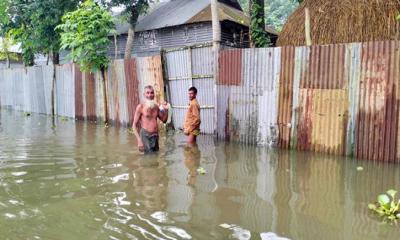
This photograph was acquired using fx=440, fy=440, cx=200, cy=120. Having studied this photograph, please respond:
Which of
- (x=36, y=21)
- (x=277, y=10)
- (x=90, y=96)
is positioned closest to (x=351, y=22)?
(x=90, y=96)

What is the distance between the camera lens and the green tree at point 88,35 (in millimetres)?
14164

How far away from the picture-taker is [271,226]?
4785 millimetres

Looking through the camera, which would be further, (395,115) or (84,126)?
(84,126)

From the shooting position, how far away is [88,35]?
46.5ft

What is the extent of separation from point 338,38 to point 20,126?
428 inches

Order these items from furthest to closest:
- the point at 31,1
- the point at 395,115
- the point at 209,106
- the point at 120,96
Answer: the point at 31,1 → the point at 120,96 → the point at 209,106 → the point at 395,115

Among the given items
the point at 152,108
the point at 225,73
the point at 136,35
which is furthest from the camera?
the point at 136,35

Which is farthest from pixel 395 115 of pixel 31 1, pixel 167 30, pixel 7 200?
pixel 31 1

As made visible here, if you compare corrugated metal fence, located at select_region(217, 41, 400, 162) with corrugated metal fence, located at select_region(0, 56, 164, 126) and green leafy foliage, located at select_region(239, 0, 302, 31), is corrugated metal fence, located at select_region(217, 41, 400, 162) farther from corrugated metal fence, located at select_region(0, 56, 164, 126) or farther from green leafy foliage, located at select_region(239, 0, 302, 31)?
green leafy foliage, located at select_region(239, 0, 302, 31)

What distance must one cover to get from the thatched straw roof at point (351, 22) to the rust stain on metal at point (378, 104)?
2400 millimetres

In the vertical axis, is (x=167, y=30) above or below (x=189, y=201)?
above

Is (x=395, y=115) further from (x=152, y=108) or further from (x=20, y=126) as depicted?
(x=20, y=126)

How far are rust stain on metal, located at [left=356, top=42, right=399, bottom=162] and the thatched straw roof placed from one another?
240cm

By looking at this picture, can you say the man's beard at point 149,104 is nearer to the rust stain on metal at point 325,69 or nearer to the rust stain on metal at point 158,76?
the rust stain on metal at point 325,69
